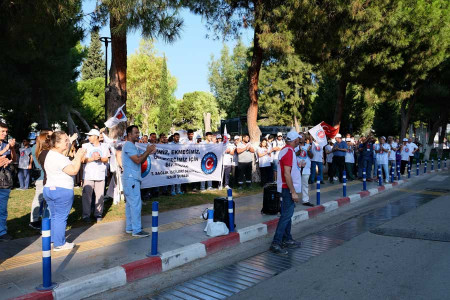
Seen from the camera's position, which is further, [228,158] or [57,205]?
[228,158]

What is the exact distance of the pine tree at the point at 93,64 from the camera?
60969 mm

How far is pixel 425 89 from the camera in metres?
Result: 27.5

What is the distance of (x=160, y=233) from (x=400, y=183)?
11.7 meters

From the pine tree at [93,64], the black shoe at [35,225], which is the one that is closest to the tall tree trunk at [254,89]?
the black shoe at [35,225]

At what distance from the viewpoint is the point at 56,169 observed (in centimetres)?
518

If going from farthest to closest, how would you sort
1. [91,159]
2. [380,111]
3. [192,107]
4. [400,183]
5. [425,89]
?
[192,107]
[380,111]
[425,89]
[400,183]
[91,159]

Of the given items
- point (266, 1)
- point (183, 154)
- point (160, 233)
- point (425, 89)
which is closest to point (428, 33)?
point (425, 89)

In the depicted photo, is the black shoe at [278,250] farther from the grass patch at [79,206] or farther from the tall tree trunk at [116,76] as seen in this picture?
the tall tree trunk at [116,76]

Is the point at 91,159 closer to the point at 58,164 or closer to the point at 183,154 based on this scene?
the point at 58,164

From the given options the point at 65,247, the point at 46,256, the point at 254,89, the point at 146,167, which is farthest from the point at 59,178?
the point at 254,89

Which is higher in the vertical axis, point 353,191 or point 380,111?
point 380,111

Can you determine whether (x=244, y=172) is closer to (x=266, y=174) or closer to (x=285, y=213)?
(x=266, y=174)

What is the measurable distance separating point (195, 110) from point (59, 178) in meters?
63.6

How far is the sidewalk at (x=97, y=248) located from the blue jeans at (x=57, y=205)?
0.34 meters
